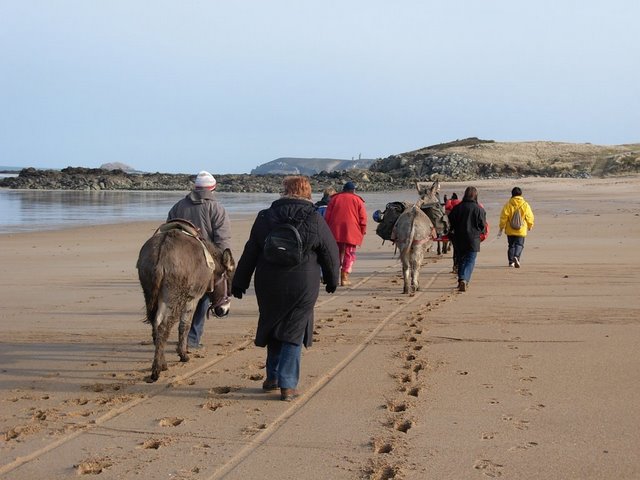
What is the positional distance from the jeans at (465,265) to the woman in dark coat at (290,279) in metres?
6.74

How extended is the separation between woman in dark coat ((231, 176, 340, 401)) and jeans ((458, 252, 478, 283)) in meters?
6.74

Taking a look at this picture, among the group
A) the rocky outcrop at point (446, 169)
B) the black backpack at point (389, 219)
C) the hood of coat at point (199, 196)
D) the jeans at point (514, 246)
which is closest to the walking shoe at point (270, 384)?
the hood of coat at point (199, 196)

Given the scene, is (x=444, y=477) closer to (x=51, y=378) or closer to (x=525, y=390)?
(x=525, y=390)

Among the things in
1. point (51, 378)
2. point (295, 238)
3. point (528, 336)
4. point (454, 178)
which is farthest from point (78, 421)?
point (454, 178)

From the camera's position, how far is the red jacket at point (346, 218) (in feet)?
45.9

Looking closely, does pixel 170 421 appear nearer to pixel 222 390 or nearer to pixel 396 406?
pixel 222 390

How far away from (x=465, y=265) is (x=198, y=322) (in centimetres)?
573

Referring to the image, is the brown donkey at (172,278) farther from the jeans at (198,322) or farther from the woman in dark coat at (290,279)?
the woman in dark coat at (290,279)

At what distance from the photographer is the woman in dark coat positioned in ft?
22.9

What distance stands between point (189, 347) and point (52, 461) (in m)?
3.76

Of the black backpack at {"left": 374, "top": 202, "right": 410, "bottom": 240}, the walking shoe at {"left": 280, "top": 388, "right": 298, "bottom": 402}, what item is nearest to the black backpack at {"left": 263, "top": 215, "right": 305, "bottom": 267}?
the walking shoe at {"left": 280, "top": 388, "right": 298, "bottom": 402}

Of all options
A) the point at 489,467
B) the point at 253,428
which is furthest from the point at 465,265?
the point at 489,467

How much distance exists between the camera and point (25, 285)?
46.8ft

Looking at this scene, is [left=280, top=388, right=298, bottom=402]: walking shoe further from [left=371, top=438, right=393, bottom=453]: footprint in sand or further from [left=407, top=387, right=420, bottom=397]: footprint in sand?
[left=371, top=438, right=393, bottom=453]: footprint in sand
